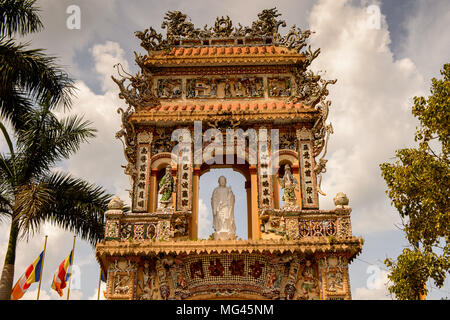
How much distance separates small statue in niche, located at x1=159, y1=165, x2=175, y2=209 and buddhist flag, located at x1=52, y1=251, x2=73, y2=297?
7.05 metres

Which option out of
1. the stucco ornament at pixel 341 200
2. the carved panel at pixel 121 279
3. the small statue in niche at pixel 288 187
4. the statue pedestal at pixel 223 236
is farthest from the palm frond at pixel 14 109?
the stucco ornament at pixel 341 200

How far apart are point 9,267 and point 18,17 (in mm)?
7642

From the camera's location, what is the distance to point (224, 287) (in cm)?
1397

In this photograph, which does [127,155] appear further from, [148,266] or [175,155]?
[148,266]

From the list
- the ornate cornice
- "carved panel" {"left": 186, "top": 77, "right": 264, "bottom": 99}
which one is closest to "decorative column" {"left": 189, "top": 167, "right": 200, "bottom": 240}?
the ornate cornice

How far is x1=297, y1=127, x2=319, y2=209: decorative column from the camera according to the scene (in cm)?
1540

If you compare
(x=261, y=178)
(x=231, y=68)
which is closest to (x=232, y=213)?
(x=261, y=178)

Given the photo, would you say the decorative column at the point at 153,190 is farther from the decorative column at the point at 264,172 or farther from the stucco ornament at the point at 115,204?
the decorative column at the point at 264,172

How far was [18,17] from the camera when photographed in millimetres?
15789

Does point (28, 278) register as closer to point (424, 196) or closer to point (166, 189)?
point (166, 189)

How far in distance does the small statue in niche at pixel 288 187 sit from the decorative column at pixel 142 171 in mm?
4186

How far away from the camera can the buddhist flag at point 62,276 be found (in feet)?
64.8

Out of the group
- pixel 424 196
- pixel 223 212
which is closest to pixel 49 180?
pixel 223 212

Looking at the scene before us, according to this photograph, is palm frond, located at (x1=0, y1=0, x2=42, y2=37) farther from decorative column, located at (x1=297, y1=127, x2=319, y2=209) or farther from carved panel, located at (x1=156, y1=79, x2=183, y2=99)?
decorative column, located at (x1=297, y1=127, x2=319, y2=209)
